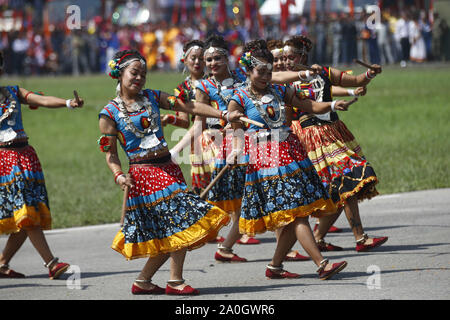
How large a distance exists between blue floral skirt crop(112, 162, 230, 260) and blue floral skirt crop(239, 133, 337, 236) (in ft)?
1.16

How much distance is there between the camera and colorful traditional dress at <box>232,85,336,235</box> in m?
6.92

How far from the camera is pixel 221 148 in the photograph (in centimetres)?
849

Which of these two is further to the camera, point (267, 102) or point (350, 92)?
point (267, 102)

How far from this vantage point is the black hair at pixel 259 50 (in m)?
7.08

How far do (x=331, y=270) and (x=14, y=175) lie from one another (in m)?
3.09

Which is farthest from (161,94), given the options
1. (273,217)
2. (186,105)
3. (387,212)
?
(387,212)

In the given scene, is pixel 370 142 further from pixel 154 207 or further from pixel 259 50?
pixel 154 207

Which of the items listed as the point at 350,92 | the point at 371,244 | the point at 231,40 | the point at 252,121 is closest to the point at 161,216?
the point at 252,121

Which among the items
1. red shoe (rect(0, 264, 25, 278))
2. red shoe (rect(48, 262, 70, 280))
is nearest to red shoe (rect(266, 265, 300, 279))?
red shoe (rect(48, 262, 70, 280))

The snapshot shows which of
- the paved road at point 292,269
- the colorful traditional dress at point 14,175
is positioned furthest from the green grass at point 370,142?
the colorful traditional dress at point 14,175

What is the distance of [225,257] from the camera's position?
8.27m

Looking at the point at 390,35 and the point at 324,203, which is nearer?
the point at 324,203
